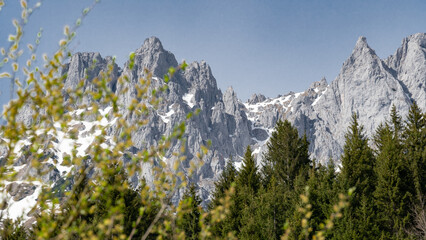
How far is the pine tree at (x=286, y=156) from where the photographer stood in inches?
1101

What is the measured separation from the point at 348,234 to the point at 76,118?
15975 mm

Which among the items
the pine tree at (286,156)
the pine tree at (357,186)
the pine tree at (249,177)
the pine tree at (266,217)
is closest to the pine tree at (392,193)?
the pine tree at (357,186)

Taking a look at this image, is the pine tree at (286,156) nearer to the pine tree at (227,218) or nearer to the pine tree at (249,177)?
the pine tree at (249,177)

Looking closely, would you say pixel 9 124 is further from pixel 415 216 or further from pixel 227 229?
pixel 415 216

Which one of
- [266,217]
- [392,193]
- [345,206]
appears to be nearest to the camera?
[345,206]

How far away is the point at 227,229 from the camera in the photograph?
66.4 ft

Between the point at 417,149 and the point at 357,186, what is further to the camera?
the point at 417,149

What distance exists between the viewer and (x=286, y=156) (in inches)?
1132

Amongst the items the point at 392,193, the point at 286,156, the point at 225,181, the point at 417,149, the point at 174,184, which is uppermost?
the point at 286,156

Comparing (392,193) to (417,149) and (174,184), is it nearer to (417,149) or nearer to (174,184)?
(417,149)

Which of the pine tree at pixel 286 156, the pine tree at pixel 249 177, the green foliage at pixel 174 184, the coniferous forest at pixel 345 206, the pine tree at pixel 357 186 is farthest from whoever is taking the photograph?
the pine tree at pixel 286 156

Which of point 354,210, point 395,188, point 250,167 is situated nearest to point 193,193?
point 250,167

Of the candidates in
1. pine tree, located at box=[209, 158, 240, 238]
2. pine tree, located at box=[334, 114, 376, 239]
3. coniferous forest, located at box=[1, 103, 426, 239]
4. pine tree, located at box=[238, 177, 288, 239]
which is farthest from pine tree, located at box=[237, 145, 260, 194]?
pine tree, located at box=[334, 114, 376, 239]

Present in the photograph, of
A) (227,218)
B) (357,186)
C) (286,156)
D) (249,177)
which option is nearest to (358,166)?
(357,186)
